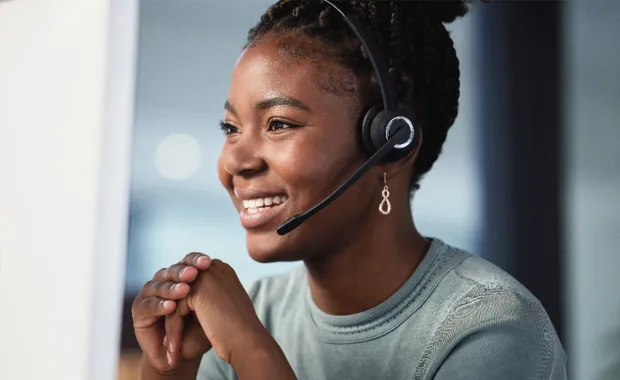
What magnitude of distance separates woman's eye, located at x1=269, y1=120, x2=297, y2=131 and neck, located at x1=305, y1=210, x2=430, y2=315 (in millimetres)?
189

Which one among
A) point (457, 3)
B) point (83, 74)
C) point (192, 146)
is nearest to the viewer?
point (457, 3)

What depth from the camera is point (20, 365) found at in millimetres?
1411

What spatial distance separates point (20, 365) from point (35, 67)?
1.84 ft

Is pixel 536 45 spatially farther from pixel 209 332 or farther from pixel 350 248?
pixel 209 332

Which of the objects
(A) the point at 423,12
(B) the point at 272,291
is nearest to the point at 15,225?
(B) the point at 272,291

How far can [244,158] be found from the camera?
1115mm

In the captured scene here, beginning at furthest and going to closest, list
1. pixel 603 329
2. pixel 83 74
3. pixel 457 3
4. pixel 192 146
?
1. pixel 83 74
2. pixel 192 146
3. pixel 457 3
4. pixel 603 329

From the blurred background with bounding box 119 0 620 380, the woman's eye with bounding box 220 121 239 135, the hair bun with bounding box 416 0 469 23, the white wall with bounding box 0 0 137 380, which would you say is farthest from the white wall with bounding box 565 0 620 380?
the white wall with bounding box 0 0 137 380

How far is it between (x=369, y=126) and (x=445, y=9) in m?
0.21

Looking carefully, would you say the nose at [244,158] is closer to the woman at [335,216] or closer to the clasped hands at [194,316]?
the woman at [335,216]

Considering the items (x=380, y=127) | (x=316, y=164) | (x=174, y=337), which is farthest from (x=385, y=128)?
(x=174, y=337)

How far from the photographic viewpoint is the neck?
1112 millimetres

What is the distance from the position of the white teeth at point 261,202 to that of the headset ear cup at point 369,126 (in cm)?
14

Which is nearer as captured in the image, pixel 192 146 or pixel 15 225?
pixel 192 146
